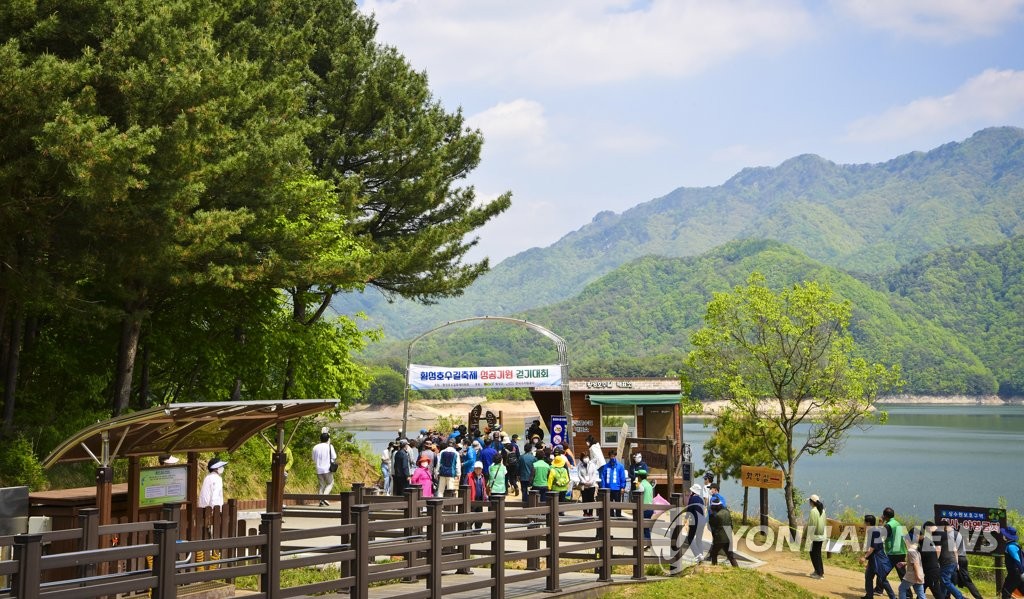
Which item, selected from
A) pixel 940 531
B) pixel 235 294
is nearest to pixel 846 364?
pixel 940 531

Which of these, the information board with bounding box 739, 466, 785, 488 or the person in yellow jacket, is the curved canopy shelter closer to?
the person in yellow jacket

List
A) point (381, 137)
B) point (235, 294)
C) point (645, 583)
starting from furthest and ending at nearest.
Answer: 1. point (381, 137)
2. point (235, 294)
3. point (645, 583)

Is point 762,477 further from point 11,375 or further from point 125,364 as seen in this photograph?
point 11,375

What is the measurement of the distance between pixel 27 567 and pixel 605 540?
8.05 m

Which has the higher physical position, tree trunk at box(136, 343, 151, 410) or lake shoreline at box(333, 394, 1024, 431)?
lake shoreline at box(333, 394, 1024, 431)

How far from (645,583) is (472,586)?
3.34 metres

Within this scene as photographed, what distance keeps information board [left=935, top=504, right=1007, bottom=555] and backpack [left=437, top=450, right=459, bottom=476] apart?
34.8 feet

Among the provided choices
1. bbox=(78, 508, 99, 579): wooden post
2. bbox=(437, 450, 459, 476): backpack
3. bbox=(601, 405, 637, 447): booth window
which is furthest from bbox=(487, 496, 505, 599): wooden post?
bbox=(601, 405, 637, 447): booth window

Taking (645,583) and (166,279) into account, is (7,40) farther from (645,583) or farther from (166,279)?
(645,583)

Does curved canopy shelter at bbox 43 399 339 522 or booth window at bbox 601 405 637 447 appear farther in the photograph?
booth window at bbox 601 405 637 447

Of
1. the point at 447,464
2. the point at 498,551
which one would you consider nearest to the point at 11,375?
the point at 447,464

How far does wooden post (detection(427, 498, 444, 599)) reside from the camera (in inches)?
437

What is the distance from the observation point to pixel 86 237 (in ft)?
62.8

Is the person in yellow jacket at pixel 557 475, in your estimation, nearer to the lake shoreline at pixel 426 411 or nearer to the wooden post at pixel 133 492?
the wooden post at pixel 133 492
